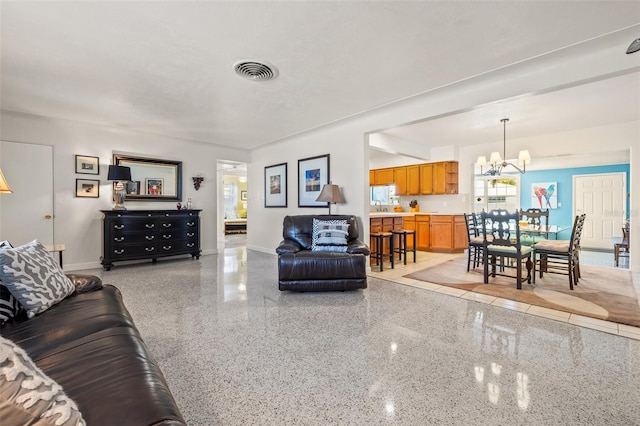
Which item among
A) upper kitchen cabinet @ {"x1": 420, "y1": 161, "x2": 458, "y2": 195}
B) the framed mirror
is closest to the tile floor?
upper kitchen cabinet @ {"x1": 420, "y1": 161, "x2": 458, "y2": 195}

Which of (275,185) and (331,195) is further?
(275,185)

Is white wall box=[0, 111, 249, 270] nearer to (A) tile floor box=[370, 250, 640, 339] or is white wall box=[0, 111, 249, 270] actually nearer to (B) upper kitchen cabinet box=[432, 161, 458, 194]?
(A) tile floor box=[370, 250, 640, 339]

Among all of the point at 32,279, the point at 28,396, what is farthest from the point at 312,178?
the point at 28,396

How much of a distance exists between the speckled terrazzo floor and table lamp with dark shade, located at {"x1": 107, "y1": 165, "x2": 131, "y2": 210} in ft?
8.07

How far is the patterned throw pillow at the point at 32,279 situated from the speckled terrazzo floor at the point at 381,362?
0.74m

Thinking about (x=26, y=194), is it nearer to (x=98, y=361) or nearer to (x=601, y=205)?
(x=98, y=361)

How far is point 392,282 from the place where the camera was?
13.0ft

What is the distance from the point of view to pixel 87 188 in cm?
488

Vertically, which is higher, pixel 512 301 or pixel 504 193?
pixel 504 193

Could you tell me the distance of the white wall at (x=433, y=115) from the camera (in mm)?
2645

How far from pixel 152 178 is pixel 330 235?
388cm

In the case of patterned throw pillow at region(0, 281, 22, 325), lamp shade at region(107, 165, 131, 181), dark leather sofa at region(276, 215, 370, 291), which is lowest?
dark leather sofa at region(276, 215, 370, 291)

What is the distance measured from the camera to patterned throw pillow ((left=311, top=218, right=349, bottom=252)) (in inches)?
155

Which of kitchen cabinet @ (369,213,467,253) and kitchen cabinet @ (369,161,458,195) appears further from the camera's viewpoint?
kitchen cabinet @ (369,161,458,195)
